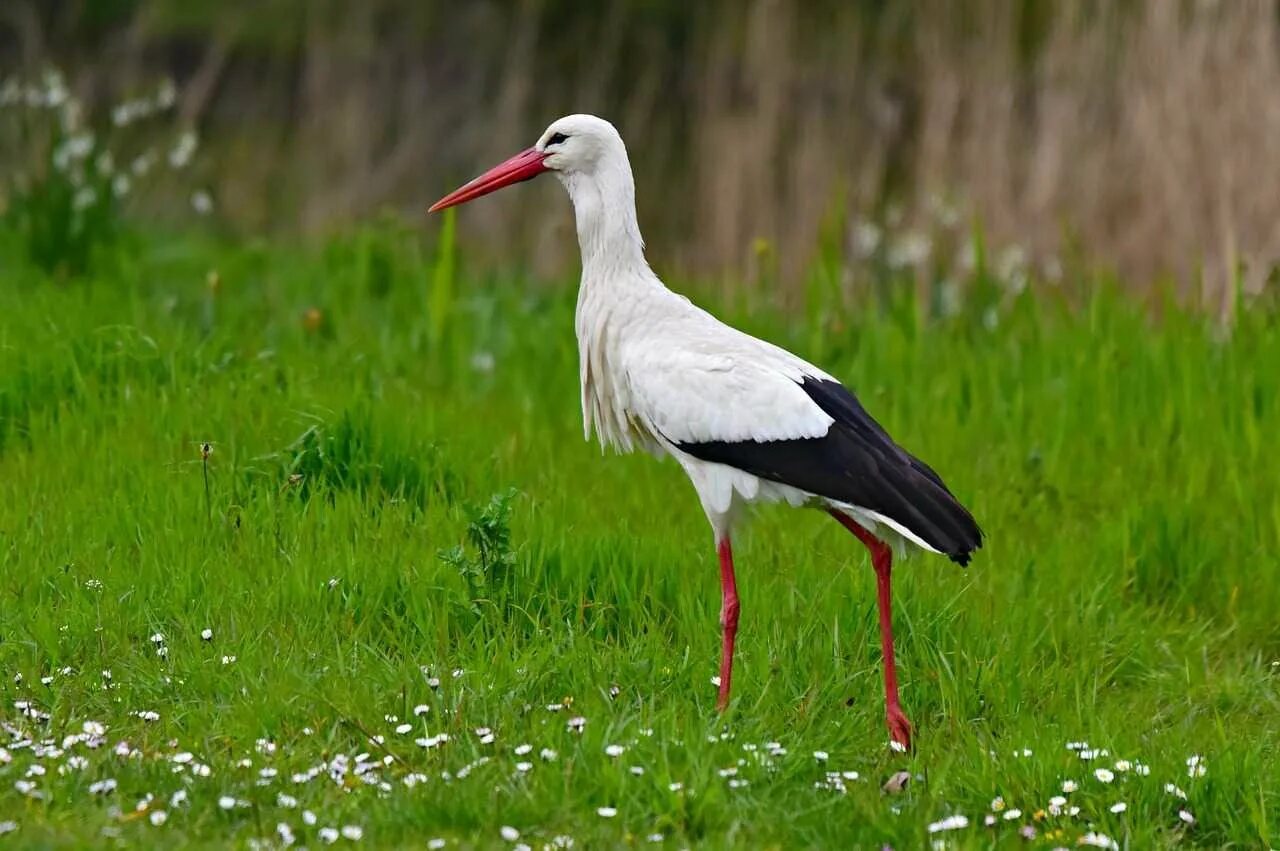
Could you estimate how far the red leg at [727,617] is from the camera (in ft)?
15.3

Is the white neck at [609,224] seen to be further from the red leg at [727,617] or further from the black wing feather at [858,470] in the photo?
the red leg at [727,617]

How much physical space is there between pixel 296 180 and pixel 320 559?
25.2 ft

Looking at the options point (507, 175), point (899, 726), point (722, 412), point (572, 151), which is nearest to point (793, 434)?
point (722, 412)

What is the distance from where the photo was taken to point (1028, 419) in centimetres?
723

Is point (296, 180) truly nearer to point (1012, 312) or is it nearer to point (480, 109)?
point (480, 109)

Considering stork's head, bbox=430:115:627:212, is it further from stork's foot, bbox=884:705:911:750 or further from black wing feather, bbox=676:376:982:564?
stork's foot, bbox=884:705:911:750

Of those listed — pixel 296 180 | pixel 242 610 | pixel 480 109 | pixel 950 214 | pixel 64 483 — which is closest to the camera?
pixel 242 610

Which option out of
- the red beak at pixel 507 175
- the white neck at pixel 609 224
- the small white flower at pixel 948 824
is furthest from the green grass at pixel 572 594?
the red beak at pixel 507 175

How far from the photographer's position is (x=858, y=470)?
4.62 metres

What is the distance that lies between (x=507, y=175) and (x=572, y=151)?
28cm

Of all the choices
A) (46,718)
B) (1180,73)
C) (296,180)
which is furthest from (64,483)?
(296,180)

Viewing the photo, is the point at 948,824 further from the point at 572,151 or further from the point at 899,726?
the point at 572,151

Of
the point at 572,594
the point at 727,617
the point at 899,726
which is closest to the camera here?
the point at 899,726

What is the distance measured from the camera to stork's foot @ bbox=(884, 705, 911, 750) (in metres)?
4.57
